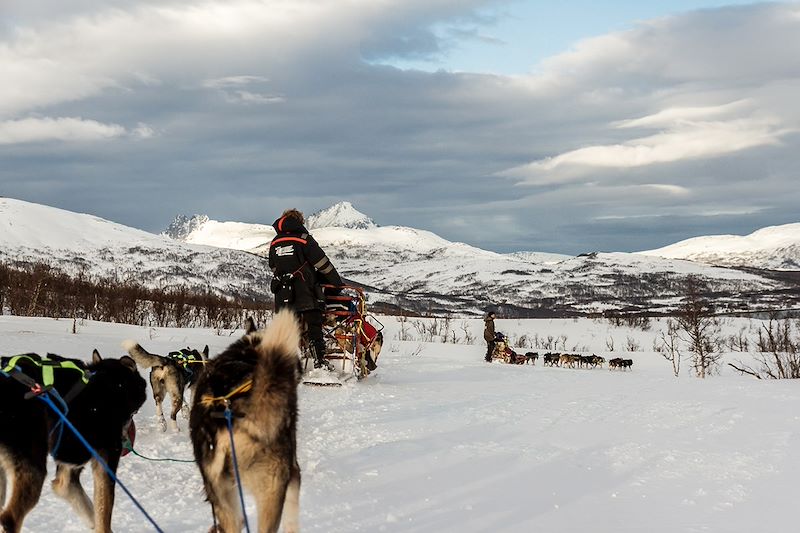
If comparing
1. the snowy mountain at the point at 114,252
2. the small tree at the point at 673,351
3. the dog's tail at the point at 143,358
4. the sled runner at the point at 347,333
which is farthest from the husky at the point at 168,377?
the snowy mountain at the point at 114,252

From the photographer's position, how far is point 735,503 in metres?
4.68

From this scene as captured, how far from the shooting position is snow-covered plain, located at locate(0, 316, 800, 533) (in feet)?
13.8

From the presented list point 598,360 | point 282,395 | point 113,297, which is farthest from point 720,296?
point 282,395

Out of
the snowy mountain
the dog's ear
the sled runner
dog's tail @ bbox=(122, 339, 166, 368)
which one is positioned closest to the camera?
the dog's ear

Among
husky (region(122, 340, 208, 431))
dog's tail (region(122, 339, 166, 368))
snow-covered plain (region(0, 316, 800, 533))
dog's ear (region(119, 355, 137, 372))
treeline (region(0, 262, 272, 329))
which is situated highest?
treeline (region(0, 262, 272, 329))

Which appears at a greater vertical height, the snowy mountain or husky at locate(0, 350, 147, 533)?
the snowy mountain

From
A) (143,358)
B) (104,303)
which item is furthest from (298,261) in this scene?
(104,303)

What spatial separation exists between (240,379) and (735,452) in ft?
15.9

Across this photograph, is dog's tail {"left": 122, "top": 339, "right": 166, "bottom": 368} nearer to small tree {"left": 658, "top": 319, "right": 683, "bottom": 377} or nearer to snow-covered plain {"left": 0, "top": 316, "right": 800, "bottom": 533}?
snow-covered plain {"left": 0, "top": 316, "right": 800, "bottom": 533}

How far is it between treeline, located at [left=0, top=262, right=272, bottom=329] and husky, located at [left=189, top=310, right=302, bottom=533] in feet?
45.4

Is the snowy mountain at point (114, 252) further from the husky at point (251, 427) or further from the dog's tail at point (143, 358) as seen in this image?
the husky at point (251, 427)

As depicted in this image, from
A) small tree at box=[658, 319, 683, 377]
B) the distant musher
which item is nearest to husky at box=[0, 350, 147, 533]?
the distant musher

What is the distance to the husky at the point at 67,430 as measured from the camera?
2951 millimetres

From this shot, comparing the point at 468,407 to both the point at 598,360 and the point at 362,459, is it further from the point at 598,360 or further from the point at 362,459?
the point at 598,360
